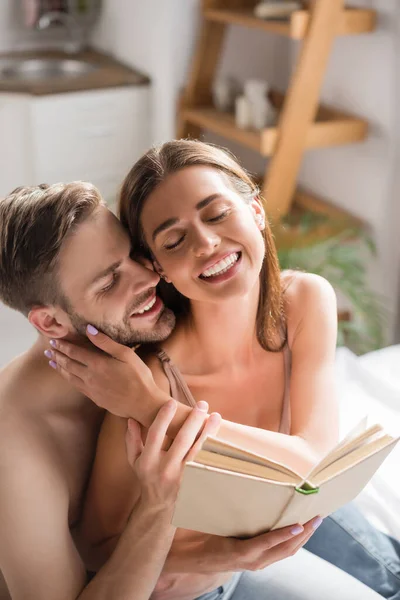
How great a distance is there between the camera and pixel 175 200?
4.06 ft

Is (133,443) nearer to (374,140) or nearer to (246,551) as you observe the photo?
(246,551)

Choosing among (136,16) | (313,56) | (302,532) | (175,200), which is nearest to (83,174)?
(136,16)

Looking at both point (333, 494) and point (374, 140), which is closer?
point (333, 494)

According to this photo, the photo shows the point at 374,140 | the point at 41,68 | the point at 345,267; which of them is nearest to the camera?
the point at 345,267

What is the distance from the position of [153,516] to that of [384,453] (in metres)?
0.37

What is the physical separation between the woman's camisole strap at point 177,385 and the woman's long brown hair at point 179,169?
12 centimetres

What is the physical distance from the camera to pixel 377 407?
6.10ft

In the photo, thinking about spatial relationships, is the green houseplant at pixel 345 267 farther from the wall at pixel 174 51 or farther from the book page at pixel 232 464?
the book page at pixel 232 464

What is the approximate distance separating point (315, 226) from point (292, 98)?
0.45 meters

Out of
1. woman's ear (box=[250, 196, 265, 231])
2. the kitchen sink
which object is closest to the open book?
woman's ear (box=[250, 196, 265, 231])

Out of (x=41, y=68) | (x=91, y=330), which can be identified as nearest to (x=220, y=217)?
(x=91, y=330)

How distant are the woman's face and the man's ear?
7.1 inches

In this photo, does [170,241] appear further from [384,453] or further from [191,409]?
[384,453]

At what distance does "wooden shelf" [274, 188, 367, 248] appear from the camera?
260cm
